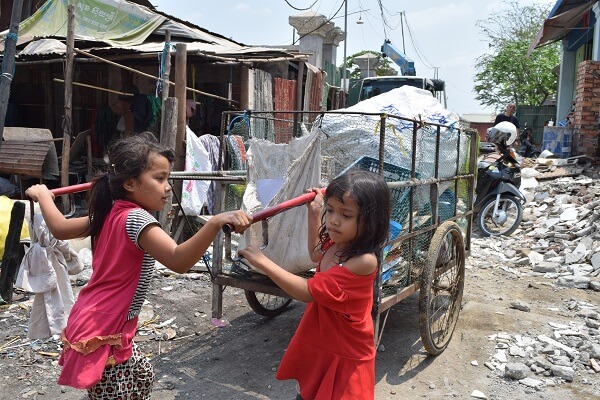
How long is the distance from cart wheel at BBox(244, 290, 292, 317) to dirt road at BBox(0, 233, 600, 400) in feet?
0.24

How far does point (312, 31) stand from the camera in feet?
47.8

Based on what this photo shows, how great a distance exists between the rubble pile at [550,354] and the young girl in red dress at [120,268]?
2.59 m

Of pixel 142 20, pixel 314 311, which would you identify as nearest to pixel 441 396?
pixel 314 311

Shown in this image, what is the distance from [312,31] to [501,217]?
8.56 m

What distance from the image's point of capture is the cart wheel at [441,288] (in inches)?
143

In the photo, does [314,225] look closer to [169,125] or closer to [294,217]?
[294,217]

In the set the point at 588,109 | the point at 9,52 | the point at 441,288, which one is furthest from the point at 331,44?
the point at 441,288

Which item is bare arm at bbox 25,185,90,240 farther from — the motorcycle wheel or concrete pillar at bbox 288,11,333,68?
concrete pillar at bbox 288,11,333,68

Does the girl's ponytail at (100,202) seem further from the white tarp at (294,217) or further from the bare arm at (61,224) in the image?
the white tarp at (294,217)

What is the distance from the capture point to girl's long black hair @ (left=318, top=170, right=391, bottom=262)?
80.1 inches

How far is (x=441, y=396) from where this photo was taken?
3451 millimetres

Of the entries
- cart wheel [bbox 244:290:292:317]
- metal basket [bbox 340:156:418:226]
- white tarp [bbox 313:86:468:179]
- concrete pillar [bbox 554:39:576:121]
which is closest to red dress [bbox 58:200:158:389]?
metal basket [bbox 340:156:418:226]

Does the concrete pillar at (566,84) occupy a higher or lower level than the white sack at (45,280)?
higher

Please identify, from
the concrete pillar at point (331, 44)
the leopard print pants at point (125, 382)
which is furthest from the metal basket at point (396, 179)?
the concrete pillar at point (331, 44)
